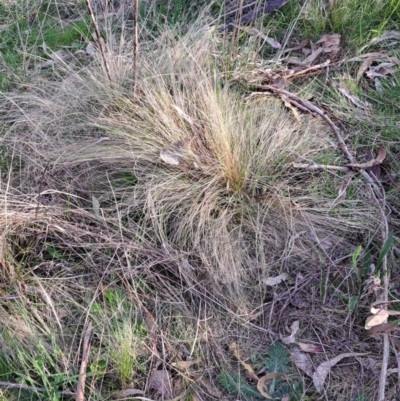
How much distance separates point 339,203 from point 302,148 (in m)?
0.31

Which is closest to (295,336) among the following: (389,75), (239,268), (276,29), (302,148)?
(239,268)

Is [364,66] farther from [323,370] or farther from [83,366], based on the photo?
[83,366]

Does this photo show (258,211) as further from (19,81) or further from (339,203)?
(19,81)

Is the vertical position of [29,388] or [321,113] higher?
[321,113]

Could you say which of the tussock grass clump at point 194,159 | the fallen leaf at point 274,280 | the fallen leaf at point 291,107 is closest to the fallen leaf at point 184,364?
the tussock grass clump at point 194,159

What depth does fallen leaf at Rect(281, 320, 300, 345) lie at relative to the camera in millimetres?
2111

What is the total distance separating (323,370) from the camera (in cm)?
204

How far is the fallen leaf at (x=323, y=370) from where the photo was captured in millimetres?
2012

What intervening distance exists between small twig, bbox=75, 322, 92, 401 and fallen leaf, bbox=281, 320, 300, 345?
669mm

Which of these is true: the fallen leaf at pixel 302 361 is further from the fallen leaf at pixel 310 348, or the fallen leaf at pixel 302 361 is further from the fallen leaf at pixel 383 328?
the fallen leaf at pixel 383 328

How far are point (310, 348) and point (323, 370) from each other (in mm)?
90

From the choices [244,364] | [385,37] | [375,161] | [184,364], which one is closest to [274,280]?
[244,364]

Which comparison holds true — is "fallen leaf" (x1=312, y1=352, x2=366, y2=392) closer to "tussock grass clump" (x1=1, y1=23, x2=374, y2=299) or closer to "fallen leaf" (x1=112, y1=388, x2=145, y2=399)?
"tussock grass clump" (x1=1, y1=23, x2=374, y2=299)

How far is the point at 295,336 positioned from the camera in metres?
2.13
